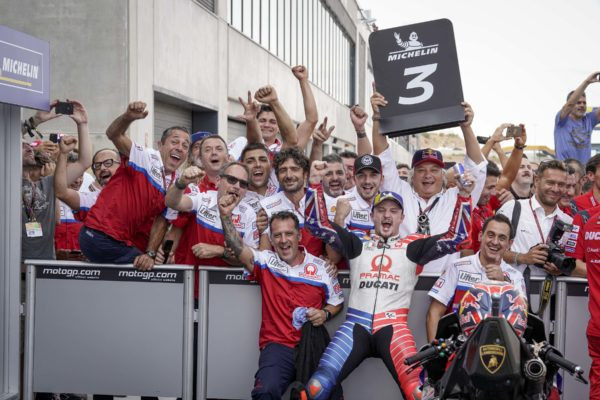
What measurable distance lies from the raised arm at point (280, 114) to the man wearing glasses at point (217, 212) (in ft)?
3.40

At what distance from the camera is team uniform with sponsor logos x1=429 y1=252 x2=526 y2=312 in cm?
502

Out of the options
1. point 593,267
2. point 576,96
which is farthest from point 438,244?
point 576,96

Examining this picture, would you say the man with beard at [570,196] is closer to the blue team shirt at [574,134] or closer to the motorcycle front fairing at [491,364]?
the blue team shirt at [574,134]

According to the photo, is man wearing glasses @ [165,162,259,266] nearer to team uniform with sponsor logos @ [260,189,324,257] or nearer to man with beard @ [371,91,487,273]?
team uniform with sponsor logos @ [260,189,324,257]

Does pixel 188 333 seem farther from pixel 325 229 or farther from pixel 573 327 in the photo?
pixel 573 327

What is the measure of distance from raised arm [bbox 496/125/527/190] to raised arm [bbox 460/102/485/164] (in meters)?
1.02

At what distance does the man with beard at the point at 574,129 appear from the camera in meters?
8.66

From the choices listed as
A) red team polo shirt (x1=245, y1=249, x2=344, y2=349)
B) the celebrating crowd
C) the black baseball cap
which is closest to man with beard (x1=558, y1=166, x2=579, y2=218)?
the celebrating crowd

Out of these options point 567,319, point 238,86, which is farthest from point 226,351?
point 238,86

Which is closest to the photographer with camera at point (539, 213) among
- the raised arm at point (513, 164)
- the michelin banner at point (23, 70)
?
the raised arm at point (513, 164)

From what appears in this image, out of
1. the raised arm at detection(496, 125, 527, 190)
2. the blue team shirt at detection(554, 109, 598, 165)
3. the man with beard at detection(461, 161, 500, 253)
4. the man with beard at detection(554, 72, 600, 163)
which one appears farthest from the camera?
the blue team shirt at detection(554, 109, 598, 165)

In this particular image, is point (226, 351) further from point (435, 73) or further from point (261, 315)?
point (435, 73)

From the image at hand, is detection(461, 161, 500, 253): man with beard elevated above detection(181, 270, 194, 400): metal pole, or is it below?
above

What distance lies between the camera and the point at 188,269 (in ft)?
17.8
